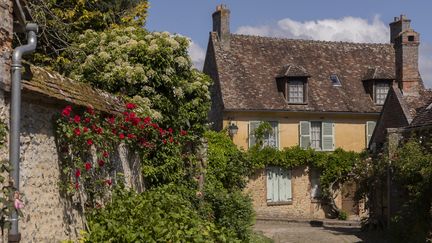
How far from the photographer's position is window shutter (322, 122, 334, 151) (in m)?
28.6

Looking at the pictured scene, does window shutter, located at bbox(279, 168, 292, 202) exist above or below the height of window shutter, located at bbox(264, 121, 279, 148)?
below

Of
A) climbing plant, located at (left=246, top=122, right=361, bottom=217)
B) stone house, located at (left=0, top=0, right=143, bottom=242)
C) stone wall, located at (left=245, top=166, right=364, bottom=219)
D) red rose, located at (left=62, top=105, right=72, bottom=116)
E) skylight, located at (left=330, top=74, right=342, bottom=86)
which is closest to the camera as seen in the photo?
stone house, located at (left=0, top=0, right=143, bottom=242)

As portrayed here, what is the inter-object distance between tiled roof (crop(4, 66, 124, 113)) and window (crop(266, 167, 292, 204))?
1826cm

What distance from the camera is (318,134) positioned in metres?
28.8

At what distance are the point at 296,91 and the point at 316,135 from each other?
228cm

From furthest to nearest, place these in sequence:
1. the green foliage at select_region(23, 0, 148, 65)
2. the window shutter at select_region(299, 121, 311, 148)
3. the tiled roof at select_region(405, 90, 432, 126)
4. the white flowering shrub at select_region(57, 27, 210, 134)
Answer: the window shutter at select_region(299, 121, 311, 148) → the tiled roof at select_region(405, 90, 432, 126) → the green foliage at select_region(23, 0, 148, 65) → the white flowering shrub at select_region(57, 27, 210, 134)

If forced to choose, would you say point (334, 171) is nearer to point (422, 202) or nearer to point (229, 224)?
point (422, 202)

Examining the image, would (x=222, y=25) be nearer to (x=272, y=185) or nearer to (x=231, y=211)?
(x=272, y=185)

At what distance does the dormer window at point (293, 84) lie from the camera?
28391mm

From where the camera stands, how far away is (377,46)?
32.8 meters

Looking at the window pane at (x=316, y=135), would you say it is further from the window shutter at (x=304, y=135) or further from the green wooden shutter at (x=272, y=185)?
the green wooden shutter at (x=272, y=185)

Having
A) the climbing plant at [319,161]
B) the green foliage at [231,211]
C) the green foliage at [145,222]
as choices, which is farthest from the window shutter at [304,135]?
the green foliage at [145,222]

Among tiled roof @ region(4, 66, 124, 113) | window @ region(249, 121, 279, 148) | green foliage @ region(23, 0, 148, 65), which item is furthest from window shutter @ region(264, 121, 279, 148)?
tiled roof @ region(4, 66, 124, 113)

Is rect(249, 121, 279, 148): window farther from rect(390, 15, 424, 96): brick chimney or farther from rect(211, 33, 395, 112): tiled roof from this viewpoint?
rect(390, 15, 424, 96): brick chimney
